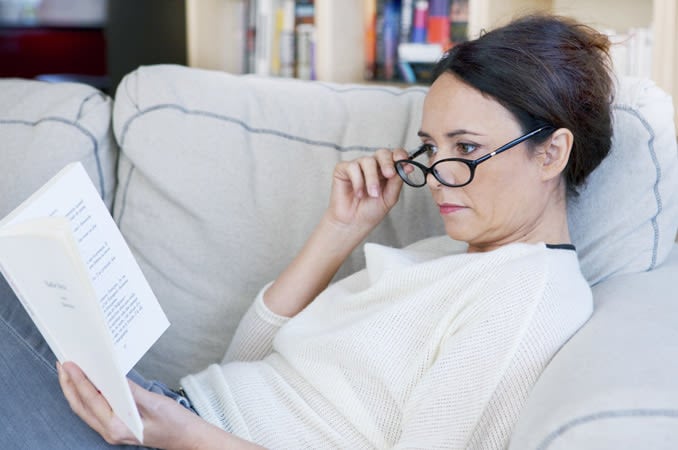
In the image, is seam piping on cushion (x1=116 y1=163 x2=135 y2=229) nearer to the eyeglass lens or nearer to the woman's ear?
the eyeglass lens

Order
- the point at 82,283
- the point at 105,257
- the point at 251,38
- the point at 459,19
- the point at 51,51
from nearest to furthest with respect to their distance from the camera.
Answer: the point at 82,283 → the point at 105,257 → the point at 459,19 → the point at 251,38 → the point at 51,51

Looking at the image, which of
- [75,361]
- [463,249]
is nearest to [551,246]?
[463,249]

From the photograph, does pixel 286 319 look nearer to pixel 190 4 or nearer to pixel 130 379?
pixel 130 379

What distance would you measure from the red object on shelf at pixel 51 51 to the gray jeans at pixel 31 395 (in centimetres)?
235

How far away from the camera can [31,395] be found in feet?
3.73

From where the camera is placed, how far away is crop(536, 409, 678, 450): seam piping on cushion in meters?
0.84

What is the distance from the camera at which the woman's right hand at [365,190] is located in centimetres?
142

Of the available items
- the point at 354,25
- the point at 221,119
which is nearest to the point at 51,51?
the point at 354,25

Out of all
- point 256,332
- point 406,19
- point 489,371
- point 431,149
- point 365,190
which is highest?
point 406,19

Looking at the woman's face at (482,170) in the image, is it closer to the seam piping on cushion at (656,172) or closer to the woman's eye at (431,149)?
the woman's eye at (431,149)

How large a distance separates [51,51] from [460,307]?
2696mm

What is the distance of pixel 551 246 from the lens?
1.23 meters

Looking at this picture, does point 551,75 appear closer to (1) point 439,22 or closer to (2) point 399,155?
(2) point 399,155

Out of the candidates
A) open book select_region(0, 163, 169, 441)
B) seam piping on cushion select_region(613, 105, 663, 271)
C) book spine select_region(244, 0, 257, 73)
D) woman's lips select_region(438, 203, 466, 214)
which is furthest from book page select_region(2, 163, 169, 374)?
book spine select_region(244, 0, 257, 73)
